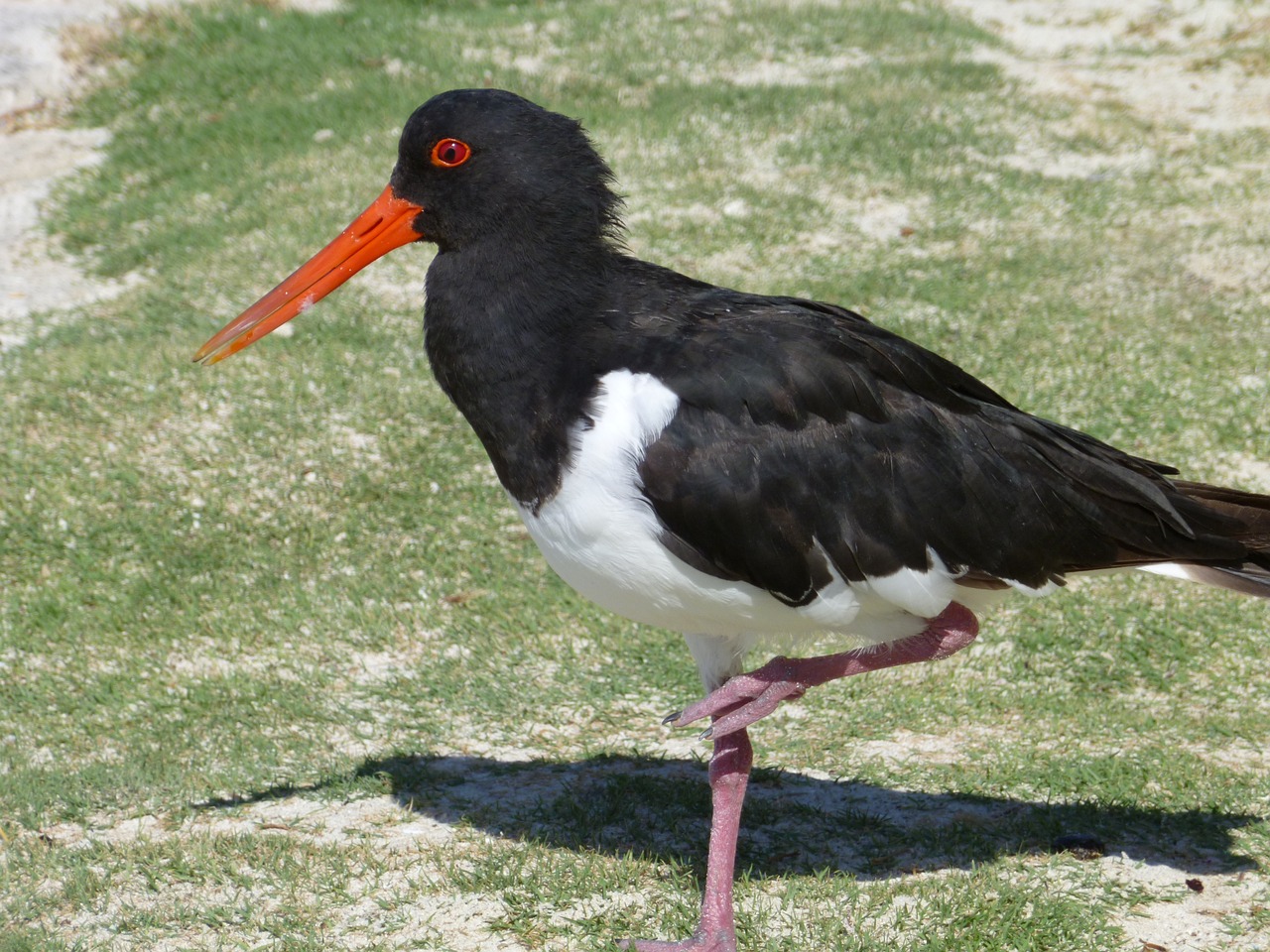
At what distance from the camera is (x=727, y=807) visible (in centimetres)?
429

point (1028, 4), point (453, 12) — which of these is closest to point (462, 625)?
point (453, 12)

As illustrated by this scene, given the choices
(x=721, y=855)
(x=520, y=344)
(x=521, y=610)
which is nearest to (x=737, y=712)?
(x=721, y=855)

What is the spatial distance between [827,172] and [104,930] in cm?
838

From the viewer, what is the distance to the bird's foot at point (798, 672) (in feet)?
13.5

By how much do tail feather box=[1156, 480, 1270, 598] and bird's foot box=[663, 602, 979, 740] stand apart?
724 millimetres

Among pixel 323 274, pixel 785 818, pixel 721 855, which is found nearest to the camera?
pixel 721 855

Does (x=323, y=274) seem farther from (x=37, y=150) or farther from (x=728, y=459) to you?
(x=37, y=150)

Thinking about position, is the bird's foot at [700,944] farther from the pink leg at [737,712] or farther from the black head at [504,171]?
the black head at [504,171]

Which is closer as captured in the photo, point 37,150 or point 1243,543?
point 1243,543

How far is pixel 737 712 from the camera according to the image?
13.6ft

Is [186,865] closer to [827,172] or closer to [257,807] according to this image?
[257,807]

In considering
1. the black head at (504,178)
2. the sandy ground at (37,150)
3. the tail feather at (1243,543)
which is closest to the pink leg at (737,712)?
the tail feather at (1243,543)

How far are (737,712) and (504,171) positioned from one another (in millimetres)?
1831

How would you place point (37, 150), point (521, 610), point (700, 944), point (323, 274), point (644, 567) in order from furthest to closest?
point (37, 150) < point (521, 610) < point (323, 274) < point (700, 944) < point (644, 567)
